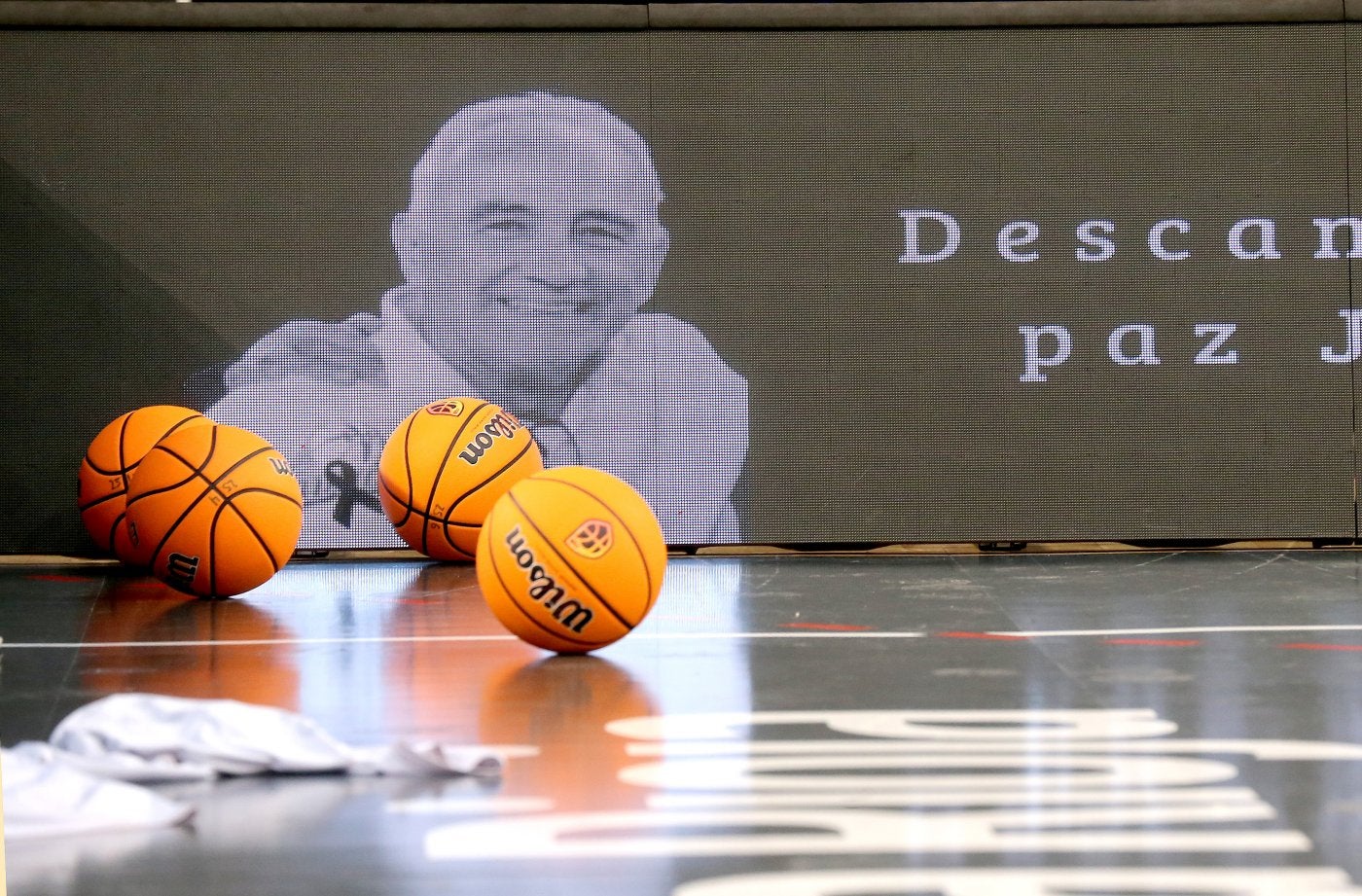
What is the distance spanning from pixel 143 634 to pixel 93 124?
3198 millimetres

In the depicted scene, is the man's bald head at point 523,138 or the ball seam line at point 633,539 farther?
the man's bald head at point 523,138

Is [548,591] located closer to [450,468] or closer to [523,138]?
[450,468]

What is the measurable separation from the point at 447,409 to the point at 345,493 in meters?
0.81

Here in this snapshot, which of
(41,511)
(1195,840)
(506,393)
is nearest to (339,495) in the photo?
(506,393)

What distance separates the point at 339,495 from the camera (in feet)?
25.3

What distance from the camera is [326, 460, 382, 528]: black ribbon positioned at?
7723 mm

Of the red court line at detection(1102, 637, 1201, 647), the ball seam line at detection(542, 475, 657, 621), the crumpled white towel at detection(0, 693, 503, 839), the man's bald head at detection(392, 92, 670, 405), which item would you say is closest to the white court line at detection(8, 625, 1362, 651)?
the red court line at detection(1102, 637, 1201, 647)

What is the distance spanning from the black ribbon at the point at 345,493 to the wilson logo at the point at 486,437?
31.9 inches

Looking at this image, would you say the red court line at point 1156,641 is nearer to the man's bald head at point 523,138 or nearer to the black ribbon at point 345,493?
the man's bald head at point 523,138

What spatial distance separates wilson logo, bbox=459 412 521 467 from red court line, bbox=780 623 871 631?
6.74ft

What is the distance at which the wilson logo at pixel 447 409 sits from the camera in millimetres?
7246

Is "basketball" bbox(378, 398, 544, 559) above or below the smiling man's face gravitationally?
below

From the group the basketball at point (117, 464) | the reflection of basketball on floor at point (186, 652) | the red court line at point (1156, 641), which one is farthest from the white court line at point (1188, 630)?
the basketball at point (117, 464)

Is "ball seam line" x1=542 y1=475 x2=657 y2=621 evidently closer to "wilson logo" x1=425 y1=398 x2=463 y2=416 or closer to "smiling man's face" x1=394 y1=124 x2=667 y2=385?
"wilson logo" x1=425 y1=398 x2=463 y2=416
